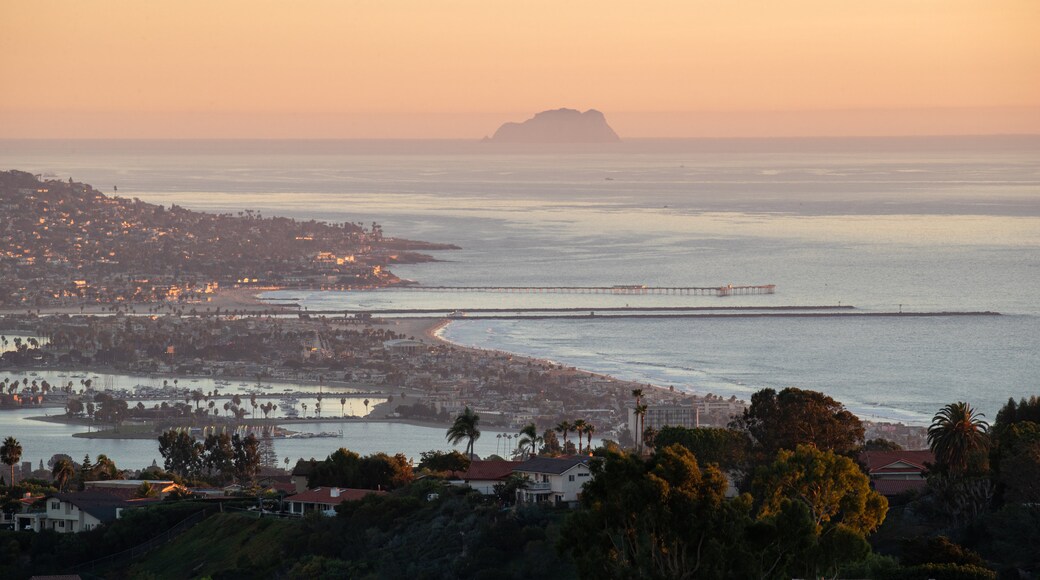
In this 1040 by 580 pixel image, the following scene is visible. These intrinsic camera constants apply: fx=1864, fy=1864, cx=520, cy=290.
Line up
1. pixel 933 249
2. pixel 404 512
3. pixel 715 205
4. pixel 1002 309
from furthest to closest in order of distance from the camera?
pixel 715 205, pixel 933 249, pixel 1002 309, pixel 404 512

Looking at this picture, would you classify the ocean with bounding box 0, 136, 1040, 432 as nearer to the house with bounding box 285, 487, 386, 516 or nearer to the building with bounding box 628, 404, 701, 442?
the building with bounding box 628, 404, 701, 442

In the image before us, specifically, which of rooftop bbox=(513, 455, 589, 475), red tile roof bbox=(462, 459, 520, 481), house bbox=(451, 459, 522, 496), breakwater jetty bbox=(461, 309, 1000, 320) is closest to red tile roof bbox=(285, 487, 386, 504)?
house bbox=(451, 459, 522, 496)

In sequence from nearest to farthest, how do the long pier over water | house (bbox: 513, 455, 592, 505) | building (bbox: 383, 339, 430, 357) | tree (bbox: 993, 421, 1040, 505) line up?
tree (bbox: 993, 421, 1040, 505), house (bbox: 513, 455, 592, 505), building (bbox: 383, 339, 430, 357), the long pier over water

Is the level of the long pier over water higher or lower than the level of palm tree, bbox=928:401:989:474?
higher

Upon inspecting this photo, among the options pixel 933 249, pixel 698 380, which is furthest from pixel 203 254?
pixel 698 380

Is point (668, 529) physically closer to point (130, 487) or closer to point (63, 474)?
point (130, 487)

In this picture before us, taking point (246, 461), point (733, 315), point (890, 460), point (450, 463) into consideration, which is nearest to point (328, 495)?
point (450, 463)

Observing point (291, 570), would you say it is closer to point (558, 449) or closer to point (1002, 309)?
point (558, 449)
